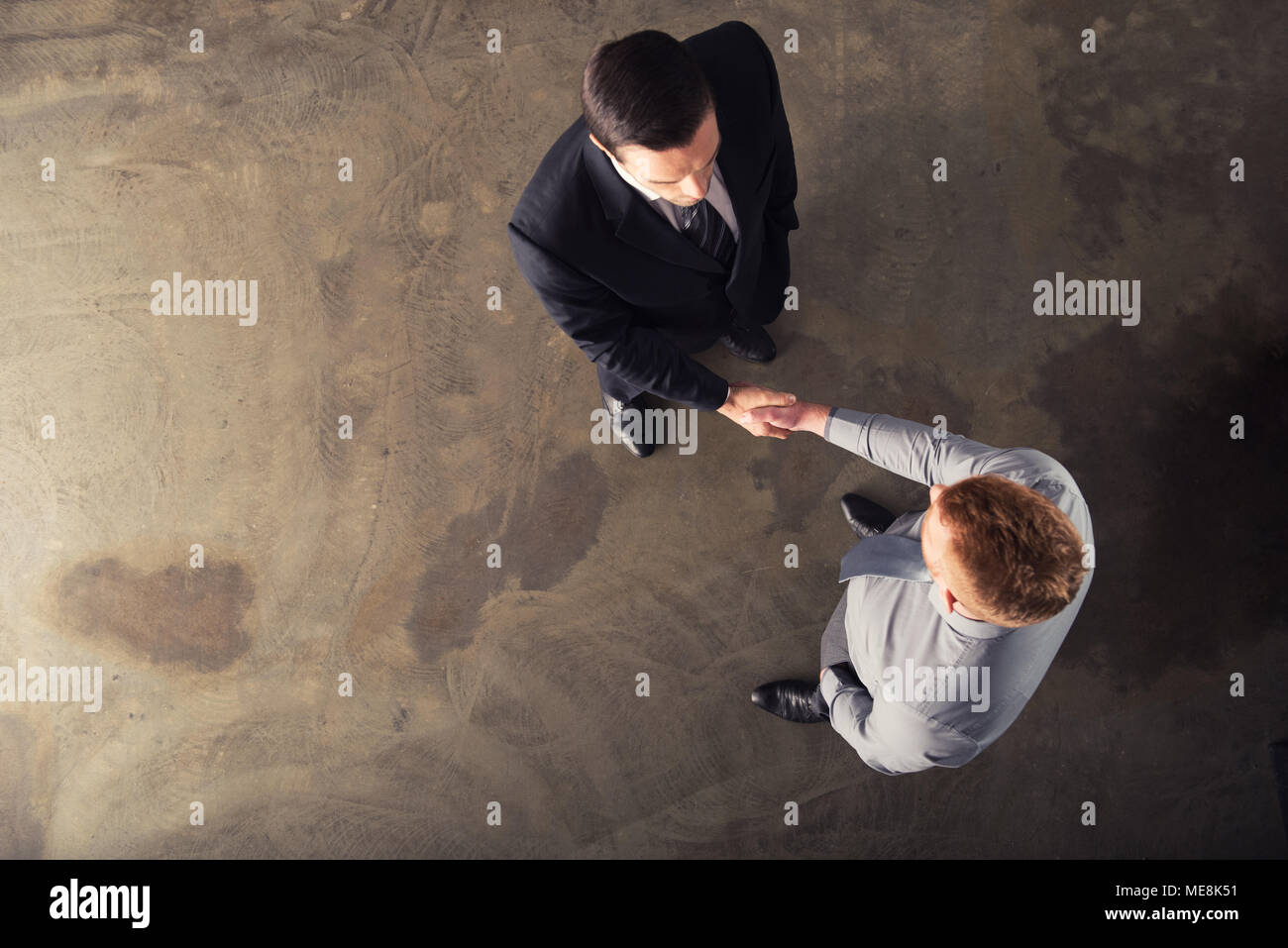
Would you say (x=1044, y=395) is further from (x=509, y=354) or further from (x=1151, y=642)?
(x=509, y=354)

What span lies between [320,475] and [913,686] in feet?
9.19

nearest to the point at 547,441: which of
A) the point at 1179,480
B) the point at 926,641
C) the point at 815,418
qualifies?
the point at 815,418

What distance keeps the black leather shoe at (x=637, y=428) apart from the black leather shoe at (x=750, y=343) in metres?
0.48

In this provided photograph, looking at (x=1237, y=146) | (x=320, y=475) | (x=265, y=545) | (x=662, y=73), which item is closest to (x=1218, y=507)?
(x=1237, y=146)

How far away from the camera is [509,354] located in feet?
11.6

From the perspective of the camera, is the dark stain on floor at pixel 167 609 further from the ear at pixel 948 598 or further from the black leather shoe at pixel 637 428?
the ear at pixel 948 598

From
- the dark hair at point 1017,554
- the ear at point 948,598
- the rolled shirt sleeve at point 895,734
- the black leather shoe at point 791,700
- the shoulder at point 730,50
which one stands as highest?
the shoulder at point 730,50

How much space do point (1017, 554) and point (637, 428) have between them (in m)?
1.97

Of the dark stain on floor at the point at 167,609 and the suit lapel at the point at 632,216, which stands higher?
the suit lapel at the point at 632,216

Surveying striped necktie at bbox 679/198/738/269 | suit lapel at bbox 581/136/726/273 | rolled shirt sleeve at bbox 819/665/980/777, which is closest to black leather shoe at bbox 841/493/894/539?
rolled shirt sleeve at bbox 819/665/980/777

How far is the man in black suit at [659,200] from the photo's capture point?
173 centimetres

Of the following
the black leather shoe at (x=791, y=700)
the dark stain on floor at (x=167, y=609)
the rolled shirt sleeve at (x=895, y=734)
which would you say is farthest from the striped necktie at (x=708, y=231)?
the dark stain on floor at (x=167, y=609)

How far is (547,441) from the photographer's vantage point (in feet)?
11.5

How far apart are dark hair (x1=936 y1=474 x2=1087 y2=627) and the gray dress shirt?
0.53ft
